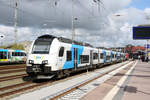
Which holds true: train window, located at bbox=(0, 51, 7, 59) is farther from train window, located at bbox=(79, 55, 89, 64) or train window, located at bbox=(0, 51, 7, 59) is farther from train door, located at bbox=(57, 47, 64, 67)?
train door, located at bbox=(57, 47, 64, 67)

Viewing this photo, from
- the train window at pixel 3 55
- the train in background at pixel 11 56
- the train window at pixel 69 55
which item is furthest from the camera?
the train in background at pixel 11 56

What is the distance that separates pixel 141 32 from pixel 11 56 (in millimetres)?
25454

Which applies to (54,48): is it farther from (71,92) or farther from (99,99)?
(99,99)

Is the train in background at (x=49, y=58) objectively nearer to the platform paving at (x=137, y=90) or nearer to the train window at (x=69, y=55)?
the train window at (x=69, y=55)

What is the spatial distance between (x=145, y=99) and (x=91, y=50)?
13690 millimetres

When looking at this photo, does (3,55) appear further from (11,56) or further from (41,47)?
(41,47)

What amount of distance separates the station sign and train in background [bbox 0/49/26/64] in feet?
76.6

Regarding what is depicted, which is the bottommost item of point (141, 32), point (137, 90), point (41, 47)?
point (137, 90)

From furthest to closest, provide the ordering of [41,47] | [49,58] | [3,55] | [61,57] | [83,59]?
1. [3,55]
2. [83,59]
3. [61,57]
4. [41,47]
5. [49,58]

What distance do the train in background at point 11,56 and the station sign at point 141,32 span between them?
76.6 feet

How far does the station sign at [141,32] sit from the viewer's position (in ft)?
115

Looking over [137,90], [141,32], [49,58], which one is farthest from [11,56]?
[137,90]

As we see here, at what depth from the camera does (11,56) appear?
108 ft

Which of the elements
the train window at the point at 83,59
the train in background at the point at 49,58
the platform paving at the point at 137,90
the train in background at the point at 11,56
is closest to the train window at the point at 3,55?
the train in background at the point at 11,56
